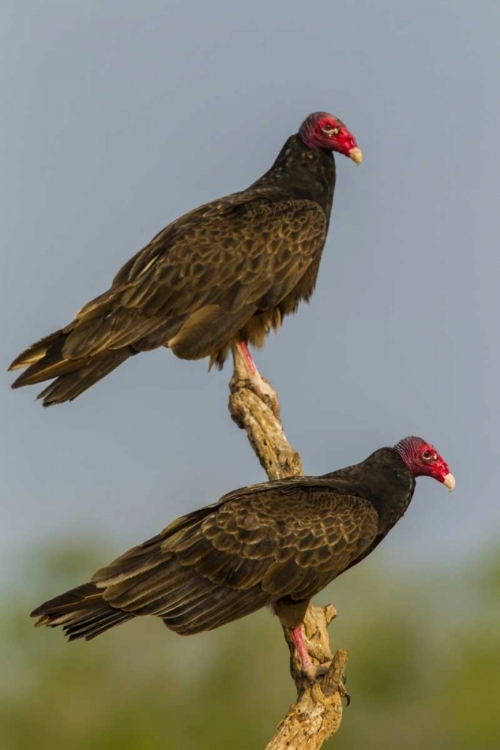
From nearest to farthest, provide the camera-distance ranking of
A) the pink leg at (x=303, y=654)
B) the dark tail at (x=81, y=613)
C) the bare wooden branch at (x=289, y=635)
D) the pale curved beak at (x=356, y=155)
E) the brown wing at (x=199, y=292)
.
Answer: the bare wooden branch at (x=289, y=635) → the dark tail at (x=81, y=613) → the pink leg at (x=303, y=654) → the brown wing at (x=199, y=292) → the pale curved beak at (x=356, y=155)

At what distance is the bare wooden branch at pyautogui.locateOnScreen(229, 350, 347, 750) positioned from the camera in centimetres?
598

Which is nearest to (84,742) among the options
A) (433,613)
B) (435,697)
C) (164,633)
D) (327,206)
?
(164,633)

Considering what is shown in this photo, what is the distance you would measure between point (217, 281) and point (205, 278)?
2.5 inches

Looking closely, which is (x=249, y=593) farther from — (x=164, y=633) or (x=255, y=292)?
(x=164, y=633)

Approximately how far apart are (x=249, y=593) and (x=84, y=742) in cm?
1410

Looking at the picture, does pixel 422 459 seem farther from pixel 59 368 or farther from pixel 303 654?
pixel 59 368

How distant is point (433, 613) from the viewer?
92.3 feet

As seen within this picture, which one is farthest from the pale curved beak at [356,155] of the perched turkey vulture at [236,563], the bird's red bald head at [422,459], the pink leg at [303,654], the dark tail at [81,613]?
the dark tail at [81,613]

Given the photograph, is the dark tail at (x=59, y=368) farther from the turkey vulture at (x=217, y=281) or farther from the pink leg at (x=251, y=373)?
the pink leg at (x=251, y=373)

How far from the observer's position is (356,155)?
8.28m

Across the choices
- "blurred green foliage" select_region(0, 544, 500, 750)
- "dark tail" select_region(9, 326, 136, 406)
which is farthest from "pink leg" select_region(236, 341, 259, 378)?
"blurred green foliage" select_region(0, 544, 500, 750)

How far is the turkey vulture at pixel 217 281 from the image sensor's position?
7488 millimetres

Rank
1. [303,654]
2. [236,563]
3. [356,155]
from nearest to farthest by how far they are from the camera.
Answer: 1. [303,654]
2. [236,563]
3. [356,155]

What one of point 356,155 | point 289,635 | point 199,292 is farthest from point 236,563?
point 356,155
